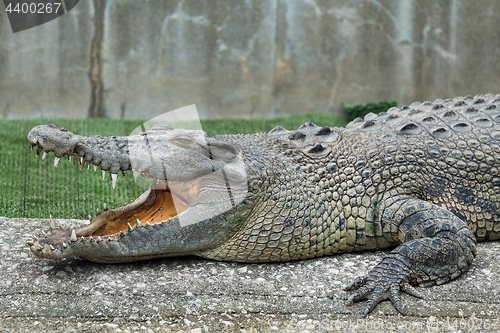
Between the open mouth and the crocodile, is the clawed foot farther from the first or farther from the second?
the open mouth

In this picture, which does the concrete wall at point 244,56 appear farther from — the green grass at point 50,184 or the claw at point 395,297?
the claw at point 395,297

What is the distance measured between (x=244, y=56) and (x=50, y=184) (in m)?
4.56

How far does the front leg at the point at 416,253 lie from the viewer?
2.69 metres

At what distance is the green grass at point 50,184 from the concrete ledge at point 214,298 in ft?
4.17

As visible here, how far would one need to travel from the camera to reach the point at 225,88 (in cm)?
831

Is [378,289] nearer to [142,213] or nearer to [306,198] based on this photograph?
[306,198]

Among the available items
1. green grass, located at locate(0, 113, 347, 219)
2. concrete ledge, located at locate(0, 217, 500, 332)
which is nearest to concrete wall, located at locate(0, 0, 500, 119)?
green grass, located at locate(0, 113, 347, 219)

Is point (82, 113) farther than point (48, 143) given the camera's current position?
Yes

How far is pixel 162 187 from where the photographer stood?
317cm

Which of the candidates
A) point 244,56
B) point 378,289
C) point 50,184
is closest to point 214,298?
point 378,289

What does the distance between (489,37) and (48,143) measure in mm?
8836

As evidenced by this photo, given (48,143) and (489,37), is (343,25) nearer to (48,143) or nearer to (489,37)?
(489,37)

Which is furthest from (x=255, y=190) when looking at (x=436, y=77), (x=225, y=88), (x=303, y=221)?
(x=436, y=77)

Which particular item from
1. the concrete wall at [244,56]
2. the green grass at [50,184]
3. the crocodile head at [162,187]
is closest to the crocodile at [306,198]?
the crocodile head at [162,187]
